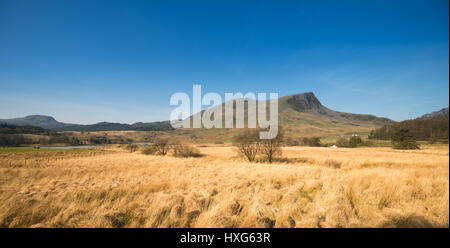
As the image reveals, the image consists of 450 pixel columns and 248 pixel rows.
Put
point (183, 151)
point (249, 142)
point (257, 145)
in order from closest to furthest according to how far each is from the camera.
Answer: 1. point (257, 145)
2. point (249, 142)
3. point (183, 151)

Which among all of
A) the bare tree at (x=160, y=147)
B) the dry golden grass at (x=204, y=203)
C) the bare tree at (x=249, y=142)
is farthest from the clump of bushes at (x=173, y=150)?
the dry golden grass at (x=204, y=203)

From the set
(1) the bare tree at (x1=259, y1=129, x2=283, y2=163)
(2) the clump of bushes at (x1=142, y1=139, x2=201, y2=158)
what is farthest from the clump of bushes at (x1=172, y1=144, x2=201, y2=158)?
(1) the bare tree at (x1=259, y1=129, x2=283, y2=163)

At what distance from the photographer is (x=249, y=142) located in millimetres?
23266

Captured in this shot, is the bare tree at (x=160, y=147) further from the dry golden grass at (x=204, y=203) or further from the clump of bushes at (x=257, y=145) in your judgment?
the dry golden grass at (x=204, y=203)

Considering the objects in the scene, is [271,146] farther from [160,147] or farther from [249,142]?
[160,147]

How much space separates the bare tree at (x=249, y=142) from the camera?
2277cm

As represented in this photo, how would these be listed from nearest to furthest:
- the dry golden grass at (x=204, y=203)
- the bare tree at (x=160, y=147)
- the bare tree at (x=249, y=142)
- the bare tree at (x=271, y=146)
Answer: the dry golden grass at (x=204, y=203)
the bare tree at (x=271, y=146)
the bare tree at (x=249, y=142)
the bare tree at (x=160, y=147)

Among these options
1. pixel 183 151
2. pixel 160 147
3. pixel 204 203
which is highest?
pixel 204 203

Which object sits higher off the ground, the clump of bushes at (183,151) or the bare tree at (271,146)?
the bare tree at (271,146)

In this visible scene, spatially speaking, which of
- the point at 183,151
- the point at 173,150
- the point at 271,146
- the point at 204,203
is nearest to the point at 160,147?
the point at 173,150

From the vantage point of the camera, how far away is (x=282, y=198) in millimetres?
4324
